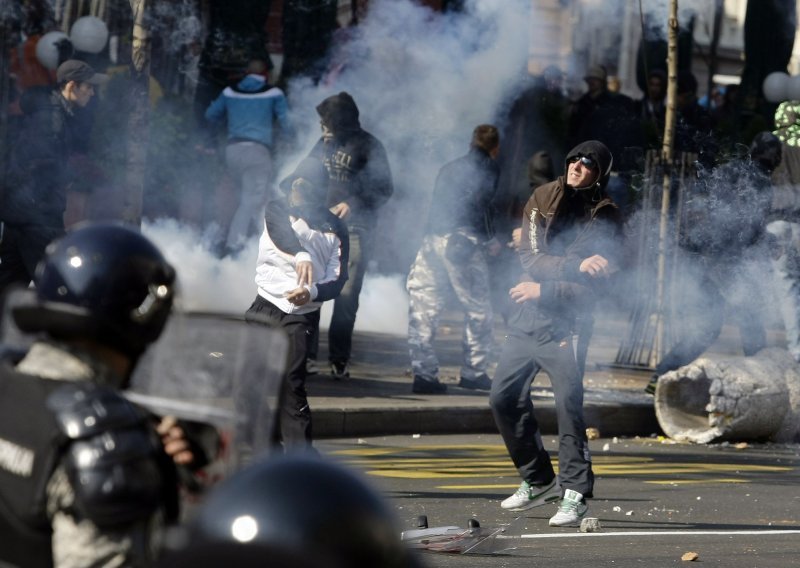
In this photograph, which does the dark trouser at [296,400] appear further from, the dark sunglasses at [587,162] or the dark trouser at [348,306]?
the dark trouser at [348,306]

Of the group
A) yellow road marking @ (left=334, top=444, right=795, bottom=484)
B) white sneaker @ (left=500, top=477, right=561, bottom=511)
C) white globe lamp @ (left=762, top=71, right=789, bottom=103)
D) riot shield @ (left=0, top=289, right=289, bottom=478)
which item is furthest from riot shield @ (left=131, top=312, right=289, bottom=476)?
white globe lamp @ (left=762, top=71, right=789, bottom=103)

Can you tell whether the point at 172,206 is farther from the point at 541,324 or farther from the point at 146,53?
the point at 541,324

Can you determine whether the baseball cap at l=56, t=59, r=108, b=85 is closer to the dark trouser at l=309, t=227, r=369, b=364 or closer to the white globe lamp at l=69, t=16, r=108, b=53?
the dark trouser at l=309, t=227, r=369, b=364

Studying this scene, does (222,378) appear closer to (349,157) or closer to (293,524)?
(293,524)

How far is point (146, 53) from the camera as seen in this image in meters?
9.64

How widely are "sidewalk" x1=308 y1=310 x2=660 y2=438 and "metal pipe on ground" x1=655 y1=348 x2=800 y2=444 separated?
29 centimetres

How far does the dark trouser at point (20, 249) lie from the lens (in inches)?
371

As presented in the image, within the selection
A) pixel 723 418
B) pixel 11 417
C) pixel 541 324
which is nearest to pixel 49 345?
pixel 11 417

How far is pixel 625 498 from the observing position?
8.04 m

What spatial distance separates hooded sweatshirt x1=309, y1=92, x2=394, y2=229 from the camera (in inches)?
426

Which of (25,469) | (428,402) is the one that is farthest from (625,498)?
(25,469)

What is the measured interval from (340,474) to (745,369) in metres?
8.74

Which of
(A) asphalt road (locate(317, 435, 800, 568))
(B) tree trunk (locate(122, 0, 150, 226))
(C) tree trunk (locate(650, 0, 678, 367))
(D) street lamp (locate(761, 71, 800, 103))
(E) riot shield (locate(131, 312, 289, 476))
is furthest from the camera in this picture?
(D) street lamp (locate(761, 71, 800, 103))

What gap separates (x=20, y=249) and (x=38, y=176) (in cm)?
49
